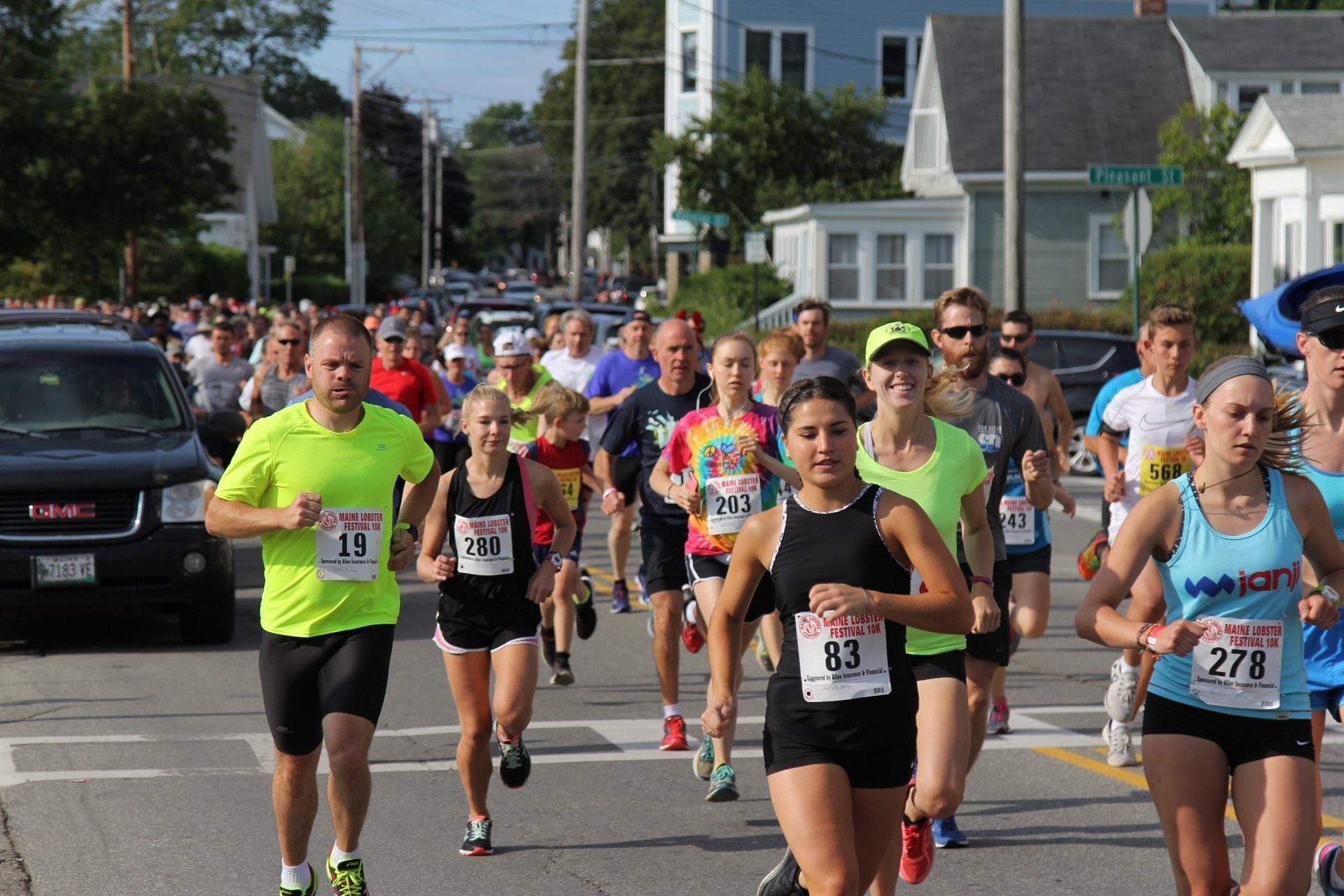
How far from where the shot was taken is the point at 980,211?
38.4m

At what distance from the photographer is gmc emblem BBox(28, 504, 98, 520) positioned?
34.2 ft

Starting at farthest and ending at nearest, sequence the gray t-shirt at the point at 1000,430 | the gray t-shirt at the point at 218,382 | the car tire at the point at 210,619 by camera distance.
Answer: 1. the gray t-shirt at the point at 218,382
2. the car tire at the point at 210,619
3. the gray t-shirt at the point at 1000,430

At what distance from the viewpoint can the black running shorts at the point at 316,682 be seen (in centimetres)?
552

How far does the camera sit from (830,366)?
36.3ft

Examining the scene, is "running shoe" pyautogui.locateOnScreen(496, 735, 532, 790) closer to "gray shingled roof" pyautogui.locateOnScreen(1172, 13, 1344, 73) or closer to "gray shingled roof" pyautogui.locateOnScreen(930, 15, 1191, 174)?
"gray shingled roof" pyautogui.locateOnScreen(930, 15, 1191, 174)

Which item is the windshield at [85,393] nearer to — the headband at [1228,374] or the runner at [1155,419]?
the runner at [1155,419]

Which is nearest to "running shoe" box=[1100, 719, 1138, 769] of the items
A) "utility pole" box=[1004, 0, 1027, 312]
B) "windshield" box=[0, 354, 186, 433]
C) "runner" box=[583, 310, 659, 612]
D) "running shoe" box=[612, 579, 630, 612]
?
"runner" box=[583, 310, 659, 612]

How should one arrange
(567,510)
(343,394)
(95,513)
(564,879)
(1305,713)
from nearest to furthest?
(1305,713) < (343,394) < (564,879) < (567,510) < (95,513)

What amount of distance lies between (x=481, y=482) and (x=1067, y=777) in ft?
9.88

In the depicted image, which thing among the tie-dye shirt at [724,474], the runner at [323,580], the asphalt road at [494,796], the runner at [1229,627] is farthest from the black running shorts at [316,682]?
the tie-dye shirt at [724,474]

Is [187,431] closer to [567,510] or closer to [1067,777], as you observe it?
[567,510]

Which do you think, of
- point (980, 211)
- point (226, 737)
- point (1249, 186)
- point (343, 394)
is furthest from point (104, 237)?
point (343, 394)

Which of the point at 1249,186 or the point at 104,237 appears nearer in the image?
the point at 1249,186

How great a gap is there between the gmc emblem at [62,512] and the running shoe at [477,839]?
5015mm
